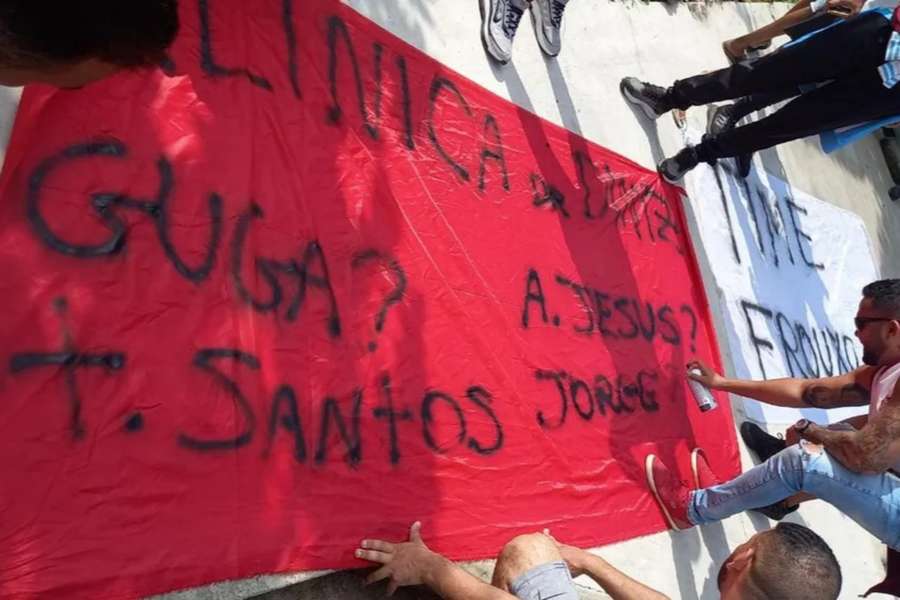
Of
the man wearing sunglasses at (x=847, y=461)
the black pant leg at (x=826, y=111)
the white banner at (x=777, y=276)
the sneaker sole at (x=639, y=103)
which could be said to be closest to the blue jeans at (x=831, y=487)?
the man wearing sunglasses at (x=847, y=461)

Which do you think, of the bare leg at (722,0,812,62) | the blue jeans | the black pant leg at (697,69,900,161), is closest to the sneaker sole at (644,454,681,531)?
the blue jeans

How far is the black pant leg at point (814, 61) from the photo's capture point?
102 inches

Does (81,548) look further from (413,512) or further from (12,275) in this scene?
(413,512)

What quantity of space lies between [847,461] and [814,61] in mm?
1514

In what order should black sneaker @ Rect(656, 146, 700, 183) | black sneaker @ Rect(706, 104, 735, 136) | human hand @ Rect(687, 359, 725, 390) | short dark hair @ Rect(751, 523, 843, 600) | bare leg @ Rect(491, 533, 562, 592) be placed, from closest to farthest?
short dark hair @ Rect(751, 523, 843, 600) → bare leg @ Rect(491, 533, 562, 592) → human hand @ Rect(687, 359, 725, 390) → black sneaker @ Rect(656, 146, 700, 183) → black sneaker @ Rect(706, 104, 735, 136)

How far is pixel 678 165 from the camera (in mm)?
3516

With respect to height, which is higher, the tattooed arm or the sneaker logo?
the sneaker logo

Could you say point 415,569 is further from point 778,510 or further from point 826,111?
point 826,111

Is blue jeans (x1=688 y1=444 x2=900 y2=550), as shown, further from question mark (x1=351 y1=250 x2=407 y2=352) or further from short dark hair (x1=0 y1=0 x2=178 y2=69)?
short dark hair (x1=0 y1=0 x2=178 y2=69)

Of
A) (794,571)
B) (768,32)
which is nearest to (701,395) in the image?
(794,571)

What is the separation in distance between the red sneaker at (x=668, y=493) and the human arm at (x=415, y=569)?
3.64 feet

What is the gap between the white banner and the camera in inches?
147

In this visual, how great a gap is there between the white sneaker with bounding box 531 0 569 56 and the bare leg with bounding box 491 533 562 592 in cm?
229

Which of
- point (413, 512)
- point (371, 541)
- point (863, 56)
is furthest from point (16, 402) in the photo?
point (863, 56)
